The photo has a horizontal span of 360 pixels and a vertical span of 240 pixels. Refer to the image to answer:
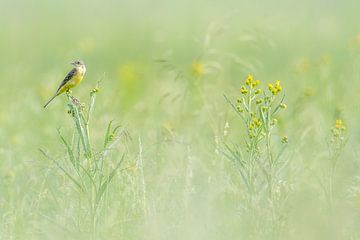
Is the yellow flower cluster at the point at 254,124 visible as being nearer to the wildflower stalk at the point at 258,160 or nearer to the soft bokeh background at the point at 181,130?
the wildflower stalk at the point at 258,160

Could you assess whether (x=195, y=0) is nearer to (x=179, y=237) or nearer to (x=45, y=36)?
(x=45, y=36)

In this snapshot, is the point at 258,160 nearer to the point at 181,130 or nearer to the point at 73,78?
the point at 73,78

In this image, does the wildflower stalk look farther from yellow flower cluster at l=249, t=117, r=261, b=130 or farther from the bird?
→ the bird

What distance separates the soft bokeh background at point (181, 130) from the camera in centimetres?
493

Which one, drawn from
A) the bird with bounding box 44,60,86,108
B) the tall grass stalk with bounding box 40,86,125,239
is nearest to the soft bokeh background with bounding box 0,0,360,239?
the tall grass stalk with bounding box 40,86,125,239

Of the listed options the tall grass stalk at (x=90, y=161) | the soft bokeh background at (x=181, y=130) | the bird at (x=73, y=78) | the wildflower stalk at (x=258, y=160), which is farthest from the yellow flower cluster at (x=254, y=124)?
the bird at (x=73, y=78)

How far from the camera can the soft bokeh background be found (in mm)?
4926

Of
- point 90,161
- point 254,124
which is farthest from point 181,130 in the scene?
point 90,161

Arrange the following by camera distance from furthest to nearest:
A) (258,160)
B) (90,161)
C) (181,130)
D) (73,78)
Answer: (181,130), (73,78), (258,160), (90,161)

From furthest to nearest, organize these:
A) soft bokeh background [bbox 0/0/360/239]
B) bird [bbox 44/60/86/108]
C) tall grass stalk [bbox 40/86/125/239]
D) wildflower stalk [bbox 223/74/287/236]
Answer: bird [bbox 44/60/86/108]
soft bokeh background [bbox 0/0/360/239]
wildflower stalk [bbox 223/74/287/236]
tall grass stalk [bbox 40/86/125/239]

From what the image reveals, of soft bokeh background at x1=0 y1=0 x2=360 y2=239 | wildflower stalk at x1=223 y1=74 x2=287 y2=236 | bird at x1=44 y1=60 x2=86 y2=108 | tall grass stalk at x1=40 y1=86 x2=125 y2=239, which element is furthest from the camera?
bird at x1=44 y1=60 x2=86 y2=108

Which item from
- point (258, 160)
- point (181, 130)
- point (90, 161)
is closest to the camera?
point (90, 161)

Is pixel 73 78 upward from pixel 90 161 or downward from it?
upward

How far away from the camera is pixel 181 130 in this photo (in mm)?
7547
